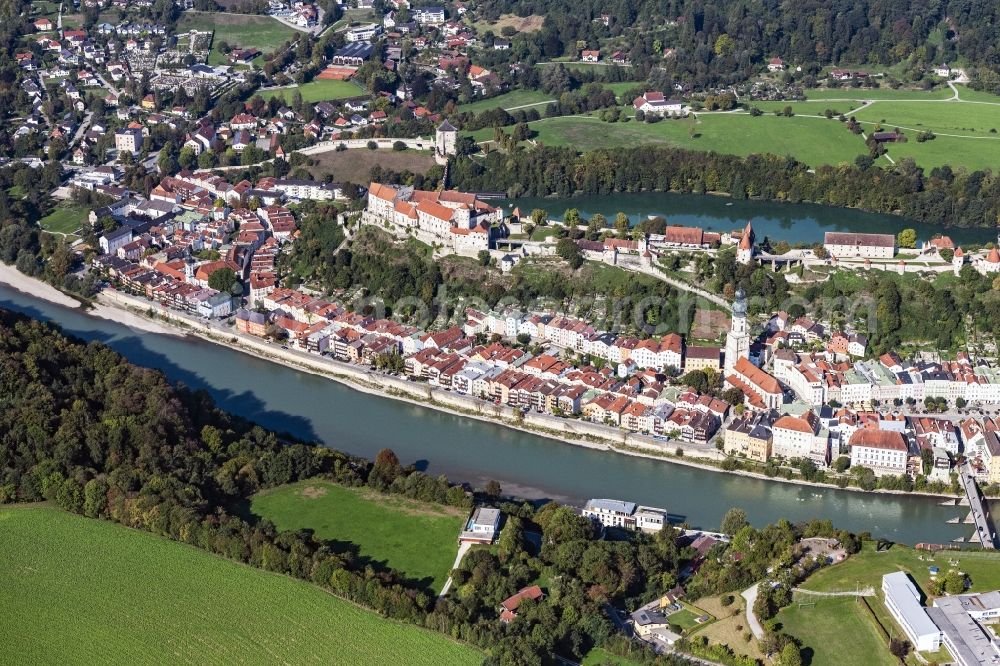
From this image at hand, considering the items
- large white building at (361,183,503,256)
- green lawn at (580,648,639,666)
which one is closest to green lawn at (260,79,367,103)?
large white building at (361,183,503,256)

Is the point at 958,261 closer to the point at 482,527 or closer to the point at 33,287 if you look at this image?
the point at 482,527

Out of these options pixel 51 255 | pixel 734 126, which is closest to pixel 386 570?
pixel 51 255

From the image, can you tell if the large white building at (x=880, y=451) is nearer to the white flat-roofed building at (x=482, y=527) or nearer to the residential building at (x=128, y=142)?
the white flat-roofed building at (x=482, y=527)

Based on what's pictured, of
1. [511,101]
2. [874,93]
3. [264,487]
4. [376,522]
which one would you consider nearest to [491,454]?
[376,522]

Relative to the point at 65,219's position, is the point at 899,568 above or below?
below

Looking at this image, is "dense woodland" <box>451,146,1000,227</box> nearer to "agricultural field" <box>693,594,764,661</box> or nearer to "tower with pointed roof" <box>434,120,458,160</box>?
"tower with pointed roof" <box>434,120,458,160</box>

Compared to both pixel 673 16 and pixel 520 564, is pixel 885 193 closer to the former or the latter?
pixel 673 16
